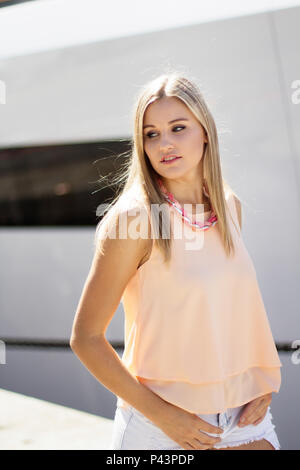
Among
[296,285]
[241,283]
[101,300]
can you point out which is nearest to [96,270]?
[101,300]

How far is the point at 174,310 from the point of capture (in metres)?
1.04

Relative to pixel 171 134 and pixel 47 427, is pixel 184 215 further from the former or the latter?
pixel 47 427

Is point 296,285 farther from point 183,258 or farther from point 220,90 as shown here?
point 183,258

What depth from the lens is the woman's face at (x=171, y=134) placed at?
3.60 feet

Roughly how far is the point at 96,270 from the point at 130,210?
127 millimetres

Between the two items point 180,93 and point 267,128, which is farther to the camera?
point 267,128

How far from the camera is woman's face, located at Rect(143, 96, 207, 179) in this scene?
1097mm

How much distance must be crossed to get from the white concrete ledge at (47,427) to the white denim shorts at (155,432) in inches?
48.5

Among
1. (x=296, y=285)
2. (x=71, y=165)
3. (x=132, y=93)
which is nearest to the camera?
(x=296, y=285)

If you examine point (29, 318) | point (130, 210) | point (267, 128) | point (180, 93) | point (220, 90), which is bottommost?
point (29, 318)

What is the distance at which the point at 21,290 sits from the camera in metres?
2.69

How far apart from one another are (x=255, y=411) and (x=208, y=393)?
0.12 meters

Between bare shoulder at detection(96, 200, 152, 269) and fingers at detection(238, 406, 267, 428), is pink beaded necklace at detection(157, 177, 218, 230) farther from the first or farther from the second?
fingers at detection(238, 406, 267, 428)

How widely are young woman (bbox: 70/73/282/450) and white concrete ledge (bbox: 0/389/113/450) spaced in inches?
50.3
